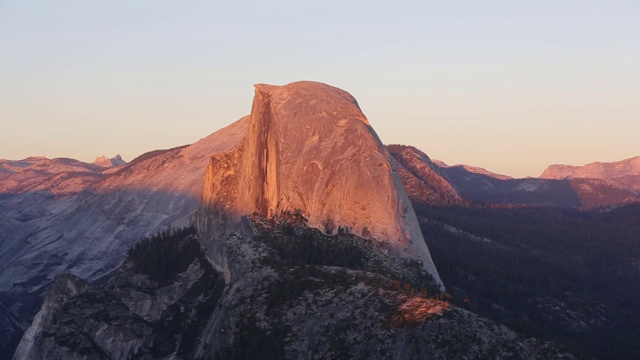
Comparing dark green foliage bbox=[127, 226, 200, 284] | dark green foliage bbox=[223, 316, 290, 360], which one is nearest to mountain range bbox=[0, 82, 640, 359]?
dark green foliage bbox=[223, 316, 290, 360]

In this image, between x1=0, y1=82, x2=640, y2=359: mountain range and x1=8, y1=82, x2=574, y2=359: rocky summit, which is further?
x1=0, y1=82, x2=640, y2=359: mountain range

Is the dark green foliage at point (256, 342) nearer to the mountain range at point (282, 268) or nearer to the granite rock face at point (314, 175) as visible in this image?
the mountain range at point (282, 268)

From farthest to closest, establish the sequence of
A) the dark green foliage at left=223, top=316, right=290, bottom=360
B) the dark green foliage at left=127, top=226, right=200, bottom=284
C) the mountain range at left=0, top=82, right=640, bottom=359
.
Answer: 1. the dark green foliage at left=127, top=226, right=200, bottom=284
2. the mountain range at left=0, top=82, right=640, bottom=359
3. the dark green foliage at left=223, top=316, right=290, bottom=360

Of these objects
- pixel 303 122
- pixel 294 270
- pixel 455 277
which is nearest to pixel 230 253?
pixel 294 270

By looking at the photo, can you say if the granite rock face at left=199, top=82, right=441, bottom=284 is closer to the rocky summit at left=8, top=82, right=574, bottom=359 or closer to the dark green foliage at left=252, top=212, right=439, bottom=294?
the rocky summit at left=8, top=82, right=574, bottom=359

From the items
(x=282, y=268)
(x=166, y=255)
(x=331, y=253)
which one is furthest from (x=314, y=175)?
(x=166, y=255)

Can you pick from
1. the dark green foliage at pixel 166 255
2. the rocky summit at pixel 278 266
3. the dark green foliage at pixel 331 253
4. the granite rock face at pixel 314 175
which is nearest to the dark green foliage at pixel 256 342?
the rocky summit at pixel 278 266

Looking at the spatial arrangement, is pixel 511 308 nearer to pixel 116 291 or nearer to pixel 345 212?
pixel 345 212
